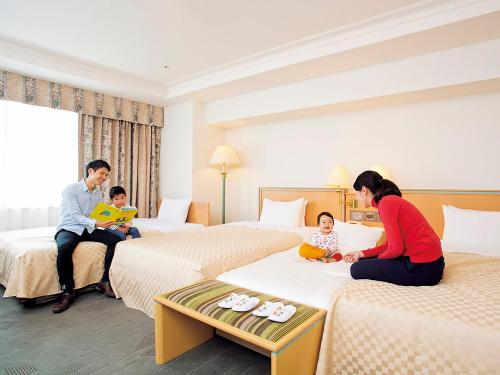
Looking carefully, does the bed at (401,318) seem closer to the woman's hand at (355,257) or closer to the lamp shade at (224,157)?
the woman's hand at (355,257)

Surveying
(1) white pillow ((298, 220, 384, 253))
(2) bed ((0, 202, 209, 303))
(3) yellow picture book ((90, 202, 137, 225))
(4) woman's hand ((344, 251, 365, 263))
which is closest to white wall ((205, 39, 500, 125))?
(1) white pillow ((298, 220, 384, 253))

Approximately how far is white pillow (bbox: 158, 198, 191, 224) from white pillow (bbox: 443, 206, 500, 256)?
299 centimetres

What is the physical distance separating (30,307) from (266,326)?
213 cm

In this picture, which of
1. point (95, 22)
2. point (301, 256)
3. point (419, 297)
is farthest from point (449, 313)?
point (95, 22)

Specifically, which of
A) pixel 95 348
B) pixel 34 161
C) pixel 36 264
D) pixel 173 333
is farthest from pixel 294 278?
pixel 34 161

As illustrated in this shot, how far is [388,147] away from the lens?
328cm

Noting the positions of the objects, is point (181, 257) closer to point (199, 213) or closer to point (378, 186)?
point (378, 186)

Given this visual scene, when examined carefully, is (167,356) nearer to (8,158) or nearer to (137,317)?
(137,317)

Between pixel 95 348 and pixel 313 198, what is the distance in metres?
2.69

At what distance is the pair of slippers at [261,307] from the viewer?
1358 mm

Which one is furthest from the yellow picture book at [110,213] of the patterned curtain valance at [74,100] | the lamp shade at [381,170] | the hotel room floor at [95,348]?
the lamp shade at [381,170]

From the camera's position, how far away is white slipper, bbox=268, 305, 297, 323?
52.6 inches

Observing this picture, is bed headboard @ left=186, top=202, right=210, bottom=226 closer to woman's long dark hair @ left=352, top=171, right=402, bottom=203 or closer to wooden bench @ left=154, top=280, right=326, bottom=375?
wooden bench @ left=154, top=280, right=326, bottom=375

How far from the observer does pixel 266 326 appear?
51.1 inches
